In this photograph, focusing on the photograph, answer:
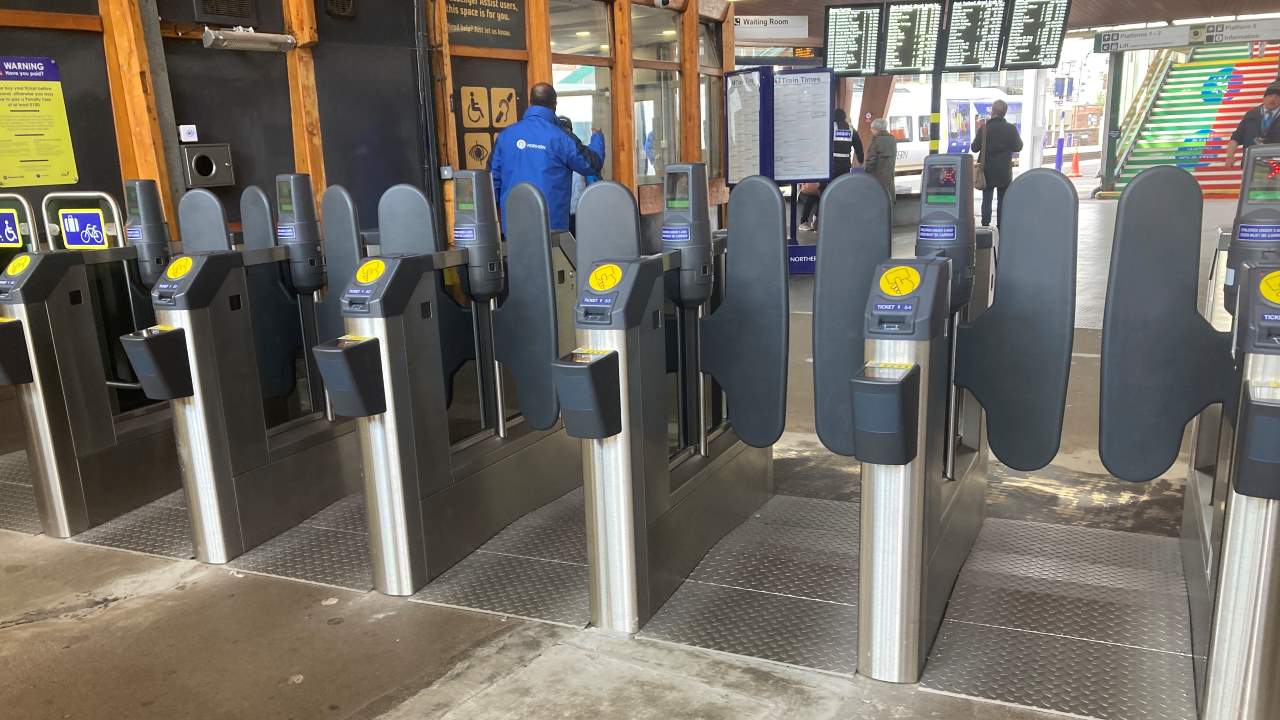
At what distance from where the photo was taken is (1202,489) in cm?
250

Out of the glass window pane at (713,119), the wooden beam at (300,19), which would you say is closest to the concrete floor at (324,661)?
the wooden beam at (300,19)

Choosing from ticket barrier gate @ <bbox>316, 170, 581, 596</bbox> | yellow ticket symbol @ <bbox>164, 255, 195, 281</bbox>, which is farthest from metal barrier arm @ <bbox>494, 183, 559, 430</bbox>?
yellow ticket symbol @ <bbox>164, 255, 195, 281</bbox>

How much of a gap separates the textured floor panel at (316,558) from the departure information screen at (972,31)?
751cm

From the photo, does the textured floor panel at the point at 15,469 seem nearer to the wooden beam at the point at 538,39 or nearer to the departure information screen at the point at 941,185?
the departure information screen at the point at 941,185

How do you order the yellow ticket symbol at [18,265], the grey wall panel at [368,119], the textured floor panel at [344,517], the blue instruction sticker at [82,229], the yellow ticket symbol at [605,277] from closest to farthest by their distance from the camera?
the yellow ticket symbol at [605,277] < the yellow ticket symbol at [18,265] < the textured floor panel at [344,517] < the blue instruction sticker at [82,229] < the grey wall panel at [368,119]

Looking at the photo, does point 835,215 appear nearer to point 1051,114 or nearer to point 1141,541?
point 1141,541

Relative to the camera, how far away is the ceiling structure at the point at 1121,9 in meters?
12.7

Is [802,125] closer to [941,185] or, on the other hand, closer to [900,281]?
[941,185]

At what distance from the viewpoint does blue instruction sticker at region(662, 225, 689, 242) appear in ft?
8.70

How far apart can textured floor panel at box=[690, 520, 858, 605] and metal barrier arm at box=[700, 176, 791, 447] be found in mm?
343

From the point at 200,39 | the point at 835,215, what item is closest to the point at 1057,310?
the point at 835,215

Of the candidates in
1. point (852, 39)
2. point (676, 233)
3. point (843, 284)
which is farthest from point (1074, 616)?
point (852, 39)

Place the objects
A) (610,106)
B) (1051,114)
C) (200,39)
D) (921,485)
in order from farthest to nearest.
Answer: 1. (1051,114)
2. (610,106)
3. (200,39)
4. (921,485)

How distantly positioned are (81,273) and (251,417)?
0.79 meters
